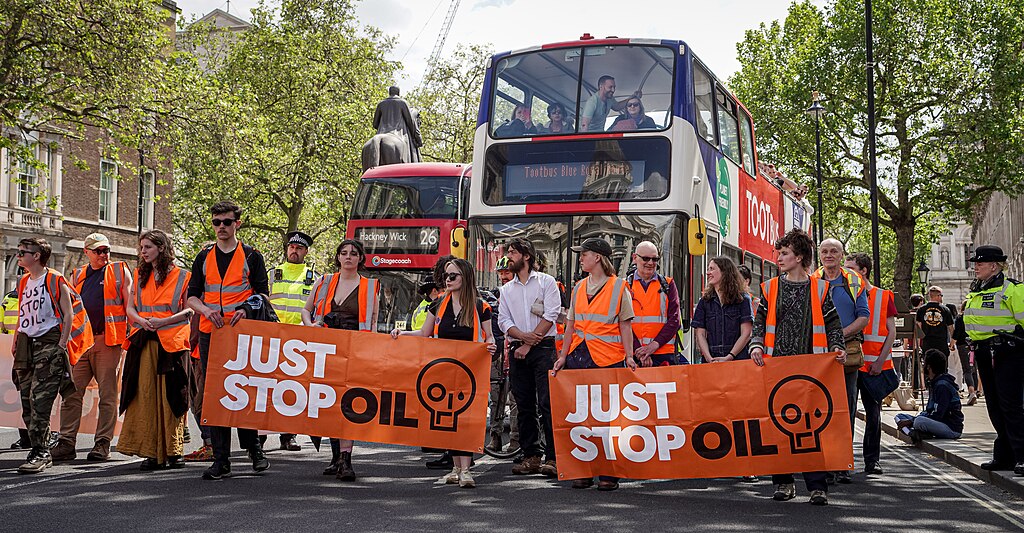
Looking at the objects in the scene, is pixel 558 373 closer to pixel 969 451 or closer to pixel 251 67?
pixel 969 451

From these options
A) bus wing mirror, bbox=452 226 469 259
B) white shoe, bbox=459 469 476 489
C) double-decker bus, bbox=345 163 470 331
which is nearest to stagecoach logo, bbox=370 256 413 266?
double-decker bus, bbox=345 163 470 331

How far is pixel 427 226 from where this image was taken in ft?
66.5

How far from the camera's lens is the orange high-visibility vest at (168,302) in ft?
28.4

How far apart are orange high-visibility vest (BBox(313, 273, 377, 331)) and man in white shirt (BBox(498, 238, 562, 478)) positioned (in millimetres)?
1007

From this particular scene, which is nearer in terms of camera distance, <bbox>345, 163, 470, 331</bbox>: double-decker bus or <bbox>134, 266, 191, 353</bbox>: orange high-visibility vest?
<bbox>134, 266, 191, 353</bbox>: orange high-visibility vest

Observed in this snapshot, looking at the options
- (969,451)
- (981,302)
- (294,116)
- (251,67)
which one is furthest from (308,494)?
(251,67)

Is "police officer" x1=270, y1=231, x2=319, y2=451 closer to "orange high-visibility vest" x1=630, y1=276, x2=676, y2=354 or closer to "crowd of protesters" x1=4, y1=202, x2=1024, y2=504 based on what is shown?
"crowd of protesters" x1=4, y1=202, x2=1024, y2=504

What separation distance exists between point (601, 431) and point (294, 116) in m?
30.1

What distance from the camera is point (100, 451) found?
9.23 m

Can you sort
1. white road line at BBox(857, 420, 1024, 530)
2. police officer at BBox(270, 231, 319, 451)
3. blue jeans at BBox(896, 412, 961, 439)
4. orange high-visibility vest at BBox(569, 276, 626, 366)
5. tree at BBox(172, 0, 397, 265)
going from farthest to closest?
1. tree at BBox(172, 0, 397, 265)
2. blue jeans at BBox(896, 412, 961, 439)
3. police officer at BBox(270, 231, 319, 451)
4. orange high-visibility vest at BBox(569, 276, 626, 366)
5. white road line at BBox(857, 420, 1024, 530)

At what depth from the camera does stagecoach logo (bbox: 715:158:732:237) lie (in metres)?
12.9

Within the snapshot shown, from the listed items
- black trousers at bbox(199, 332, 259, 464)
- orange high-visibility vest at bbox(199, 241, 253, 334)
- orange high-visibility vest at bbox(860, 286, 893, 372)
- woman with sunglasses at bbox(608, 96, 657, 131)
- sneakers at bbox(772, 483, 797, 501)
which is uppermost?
woman with sunglasses at bbox(608, 96, 657, 131)

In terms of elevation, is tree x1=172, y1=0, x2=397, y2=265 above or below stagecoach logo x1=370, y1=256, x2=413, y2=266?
above

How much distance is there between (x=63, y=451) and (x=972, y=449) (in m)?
8.34
